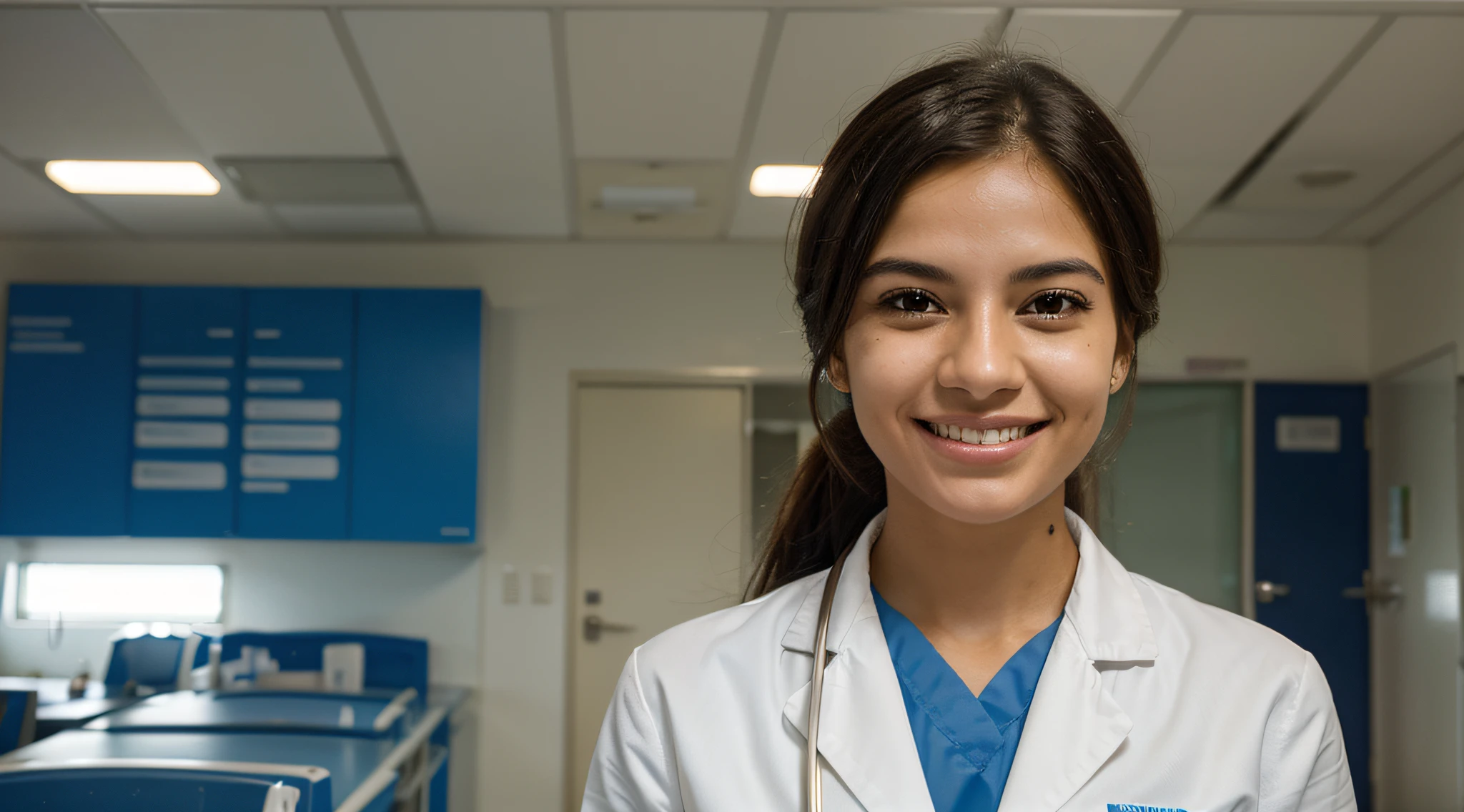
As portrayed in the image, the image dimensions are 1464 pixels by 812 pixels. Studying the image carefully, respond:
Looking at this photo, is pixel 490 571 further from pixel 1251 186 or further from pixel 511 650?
pixel 1251 186

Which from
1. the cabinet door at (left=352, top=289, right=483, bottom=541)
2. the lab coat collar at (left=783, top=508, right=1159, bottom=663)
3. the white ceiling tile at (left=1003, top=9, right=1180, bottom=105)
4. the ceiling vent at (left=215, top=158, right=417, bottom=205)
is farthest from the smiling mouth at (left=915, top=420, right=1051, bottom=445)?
the cabinet door at (left=352, top=289, right=483, bottom=541)

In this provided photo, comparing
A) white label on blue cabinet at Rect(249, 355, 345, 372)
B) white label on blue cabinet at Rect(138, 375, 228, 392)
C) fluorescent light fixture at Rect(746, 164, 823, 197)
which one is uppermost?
fluorescent light fixture at Rect(746, 164, 823, 197)

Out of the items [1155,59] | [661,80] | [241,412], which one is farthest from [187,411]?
[1155,59]

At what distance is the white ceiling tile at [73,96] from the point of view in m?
2.53

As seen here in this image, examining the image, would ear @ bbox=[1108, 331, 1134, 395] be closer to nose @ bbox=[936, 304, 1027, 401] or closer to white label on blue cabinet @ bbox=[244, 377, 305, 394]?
nose @ bbox=[936, 304, 1027, 401]

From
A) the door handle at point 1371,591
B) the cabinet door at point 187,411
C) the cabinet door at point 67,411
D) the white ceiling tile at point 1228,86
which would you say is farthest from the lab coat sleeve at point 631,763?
the door handle at point 1371,591

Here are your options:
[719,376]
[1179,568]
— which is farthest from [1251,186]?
[719,376]

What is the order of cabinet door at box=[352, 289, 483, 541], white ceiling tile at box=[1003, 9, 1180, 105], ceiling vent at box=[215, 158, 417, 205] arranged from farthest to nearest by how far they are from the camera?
cabinet door at box=[352, 289, 483, 541] → ceiling vent at box=[215, 158, 417, 205] → white ceiling tile at box=[1003, 9, 1180, 105]

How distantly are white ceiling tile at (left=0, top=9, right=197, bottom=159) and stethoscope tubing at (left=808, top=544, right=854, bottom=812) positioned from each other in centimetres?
246

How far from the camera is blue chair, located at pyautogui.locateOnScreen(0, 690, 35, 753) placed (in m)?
3.13

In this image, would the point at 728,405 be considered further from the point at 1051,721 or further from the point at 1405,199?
the point at 1051,721

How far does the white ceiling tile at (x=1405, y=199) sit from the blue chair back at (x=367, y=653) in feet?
12.4

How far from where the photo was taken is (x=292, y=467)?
12.2 feet

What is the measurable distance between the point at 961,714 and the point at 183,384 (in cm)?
362
